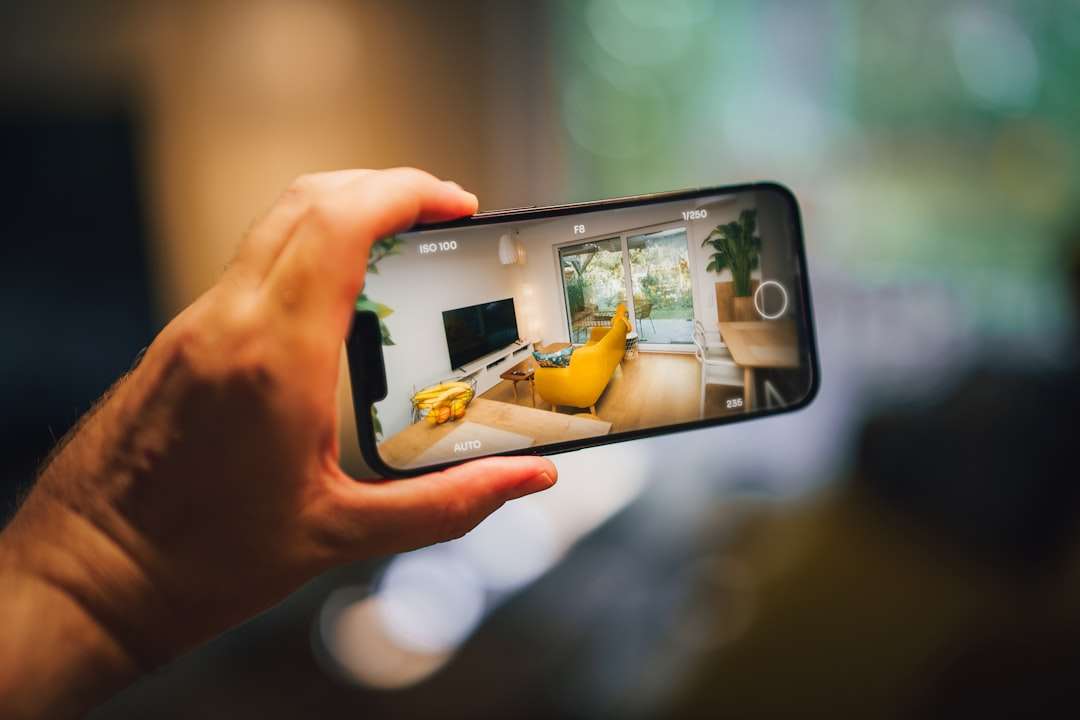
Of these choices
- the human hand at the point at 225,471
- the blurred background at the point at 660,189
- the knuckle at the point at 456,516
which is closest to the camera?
the human hand at the point at 225,471

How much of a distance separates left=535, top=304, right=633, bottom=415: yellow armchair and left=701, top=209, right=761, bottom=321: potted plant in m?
0.14

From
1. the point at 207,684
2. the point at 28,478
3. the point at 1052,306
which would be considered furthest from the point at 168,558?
the point at 1052,306

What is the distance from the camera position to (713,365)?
536 mm

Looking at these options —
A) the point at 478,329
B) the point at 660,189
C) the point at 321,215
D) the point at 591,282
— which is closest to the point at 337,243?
the point at 321,215

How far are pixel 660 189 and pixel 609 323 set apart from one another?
0.66 m

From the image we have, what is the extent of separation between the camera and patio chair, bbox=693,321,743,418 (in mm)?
531

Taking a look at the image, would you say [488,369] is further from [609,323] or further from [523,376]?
[609,323]

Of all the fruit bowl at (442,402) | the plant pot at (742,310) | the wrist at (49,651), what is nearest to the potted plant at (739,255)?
the plant pot at (742,310)

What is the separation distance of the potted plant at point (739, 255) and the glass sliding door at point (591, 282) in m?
0.12

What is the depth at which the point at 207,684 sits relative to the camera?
88 centimetres

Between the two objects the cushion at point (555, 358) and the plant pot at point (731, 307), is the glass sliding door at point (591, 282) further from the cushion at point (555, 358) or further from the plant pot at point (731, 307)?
the plant pot at point (731, 307)

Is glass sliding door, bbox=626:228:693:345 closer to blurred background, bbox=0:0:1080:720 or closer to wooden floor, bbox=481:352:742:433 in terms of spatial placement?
wooden floor, bbox=481:352:742:433

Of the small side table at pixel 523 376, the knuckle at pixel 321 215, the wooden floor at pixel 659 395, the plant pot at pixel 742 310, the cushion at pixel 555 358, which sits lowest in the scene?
the wooden floor at pixel 659 395

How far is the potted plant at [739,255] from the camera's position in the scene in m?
0.53
